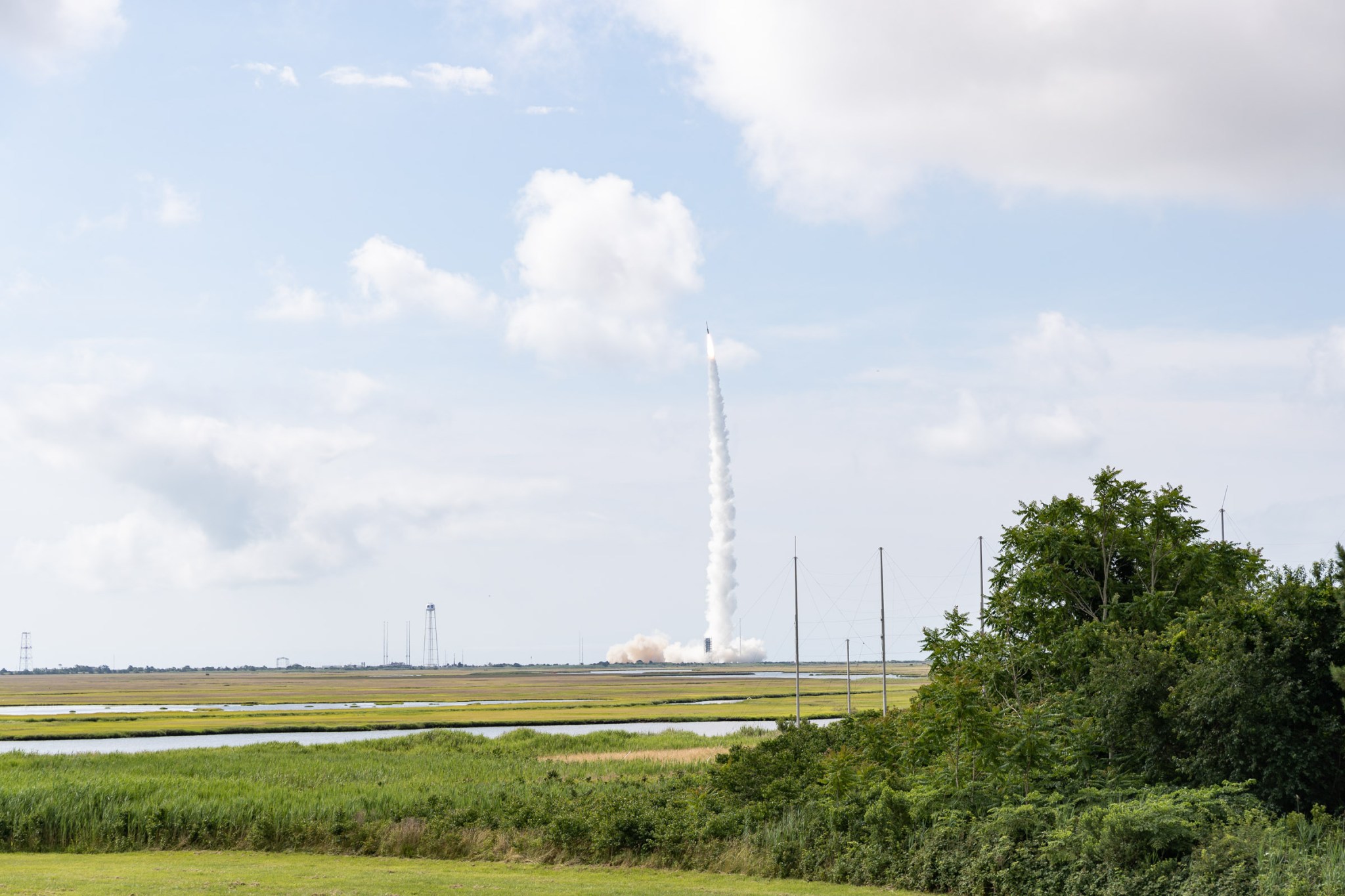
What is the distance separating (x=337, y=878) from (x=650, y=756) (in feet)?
129

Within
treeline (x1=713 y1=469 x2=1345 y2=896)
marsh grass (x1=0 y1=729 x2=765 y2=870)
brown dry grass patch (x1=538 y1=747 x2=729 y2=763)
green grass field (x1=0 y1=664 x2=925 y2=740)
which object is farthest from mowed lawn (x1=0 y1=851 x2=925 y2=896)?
green grass field (x1=0 y1=664 x2=925 y2=740)

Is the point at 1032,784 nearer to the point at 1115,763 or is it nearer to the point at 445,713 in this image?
the point at 1115,763

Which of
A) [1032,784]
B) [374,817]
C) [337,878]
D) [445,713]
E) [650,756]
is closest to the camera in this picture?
[337,878]

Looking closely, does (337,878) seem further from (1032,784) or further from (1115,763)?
(1115,763)

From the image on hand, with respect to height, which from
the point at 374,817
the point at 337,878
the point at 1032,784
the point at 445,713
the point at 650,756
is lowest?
the point at 445,713

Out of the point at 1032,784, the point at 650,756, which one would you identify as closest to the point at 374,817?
the point at 1032,784

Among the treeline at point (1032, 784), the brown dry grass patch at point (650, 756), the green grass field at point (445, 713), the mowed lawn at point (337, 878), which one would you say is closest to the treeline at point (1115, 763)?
the treeline at point (1032, 784)

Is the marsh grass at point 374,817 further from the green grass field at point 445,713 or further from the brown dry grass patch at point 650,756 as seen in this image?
the green grass field at point 445,713

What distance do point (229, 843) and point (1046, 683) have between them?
24074 millimetres

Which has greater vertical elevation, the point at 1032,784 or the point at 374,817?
the point at 1032,784

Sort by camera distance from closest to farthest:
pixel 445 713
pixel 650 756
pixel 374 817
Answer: pixel 374 817 → pixel 650 756 → pixel 445 713

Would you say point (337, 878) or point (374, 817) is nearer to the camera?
point (337, 878)

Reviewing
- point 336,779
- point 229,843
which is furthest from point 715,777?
point 336,779

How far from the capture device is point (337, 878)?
83.8ft
